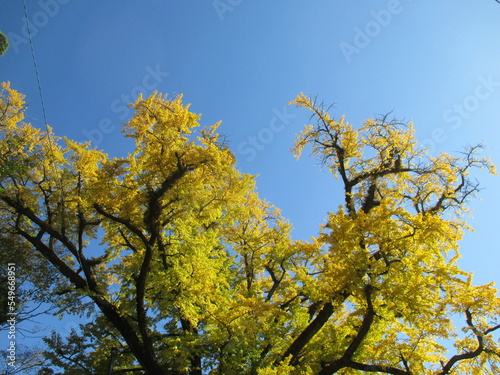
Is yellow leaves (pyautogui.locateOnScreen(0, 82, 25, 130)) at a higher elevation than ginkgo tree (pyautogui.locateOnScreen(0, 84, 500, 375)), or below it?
higher

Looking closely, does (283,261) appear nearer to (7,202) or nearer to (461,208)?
(461,208)

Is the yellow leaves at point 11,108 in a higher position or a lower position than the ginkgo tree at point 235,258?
higher

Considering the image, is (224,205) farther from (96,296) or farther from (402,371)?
(402,371)

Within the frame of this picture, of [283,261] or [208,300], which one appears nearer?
[208,300]

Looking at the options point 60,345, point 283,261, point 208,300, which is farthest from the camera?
point 283,261

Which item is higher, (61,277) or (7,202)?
(7,202)

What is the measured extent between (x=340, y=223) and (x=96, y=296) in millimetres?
6558

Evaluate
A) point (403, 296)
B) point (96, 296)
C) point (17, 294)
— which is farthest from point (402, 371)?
point (17, 294)

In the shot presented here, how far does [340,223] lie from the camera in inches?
280

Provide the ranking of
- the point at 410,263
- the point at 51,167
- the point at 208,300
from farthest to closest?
the point at 51,167
the point at 208,300
the point at 410,263

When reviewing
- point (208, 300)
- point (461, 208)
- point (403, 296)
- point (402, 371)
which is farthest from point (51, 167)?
point (461, 208)

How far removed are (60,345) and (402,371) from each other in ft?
28.4

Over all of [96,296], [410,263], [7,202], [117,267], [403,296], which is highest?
[7,202]

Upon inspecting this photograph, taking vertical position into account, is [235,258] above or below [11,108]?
below
